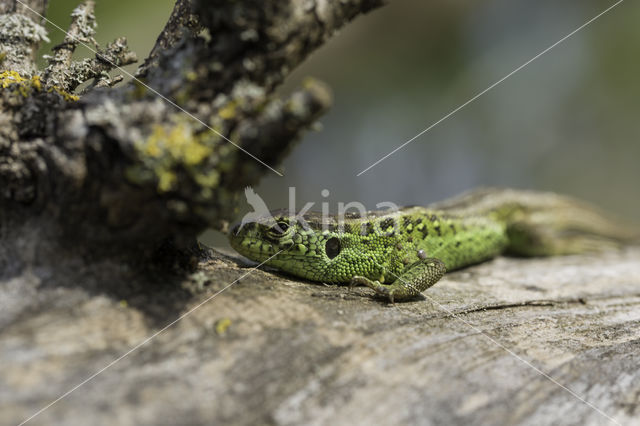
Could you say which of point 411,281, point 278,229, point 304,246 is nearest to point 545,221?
point 411,281

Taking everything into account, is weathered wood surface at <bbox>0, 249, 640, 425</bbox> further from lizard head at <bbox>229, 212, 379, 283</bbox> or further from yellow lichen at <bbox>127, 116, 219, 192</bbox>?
lizard head at <bbox>229, 212, 379, 283</bbox>

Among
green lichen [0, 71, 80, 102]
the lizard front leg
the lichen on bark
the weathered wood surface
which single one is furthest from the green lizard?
green lichen [0, 71, 80, 102]

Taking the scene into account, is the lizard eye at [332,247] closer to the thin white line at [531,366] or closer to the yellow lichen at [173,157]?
the thin white line at [531,366]

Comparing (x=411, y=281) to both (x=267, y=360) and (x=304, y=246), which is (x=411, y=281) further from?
(x=267, y=360)

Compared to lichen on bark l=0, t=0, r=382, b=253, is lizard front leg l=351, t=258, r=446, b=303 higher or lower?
lower

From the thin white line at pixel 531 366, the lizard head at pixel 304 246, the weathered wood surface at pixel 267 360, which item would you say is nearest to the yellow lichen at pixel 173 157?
the weathered wood surface at pixel 267 360

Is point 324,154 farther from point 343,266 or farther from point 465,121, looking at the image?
point 343,266

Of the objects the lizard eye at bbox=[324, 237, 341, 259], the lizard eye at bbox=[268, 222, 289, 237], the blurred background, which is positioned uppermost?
the blurred background

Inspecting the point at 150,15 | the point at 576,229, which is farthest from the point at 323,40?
the point at 150,15
